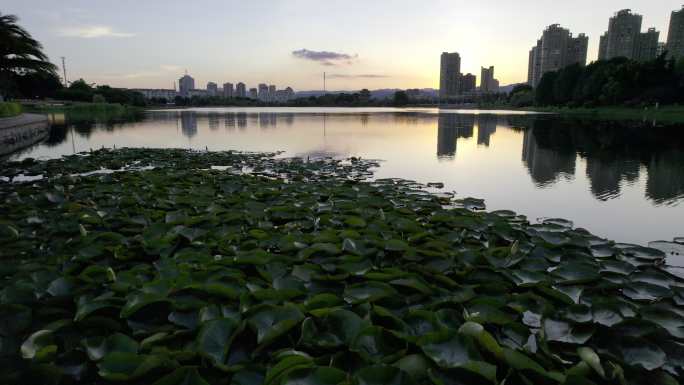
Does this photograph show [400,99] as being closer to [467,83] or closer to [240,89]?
[467,83]

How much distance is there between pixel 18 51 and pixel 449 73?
131564 mm

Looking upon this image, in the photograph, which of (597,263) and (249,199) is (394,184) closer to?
(249,199)

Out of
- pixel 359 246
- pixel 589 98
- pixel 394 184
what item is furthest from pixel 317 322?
pixel 589 98

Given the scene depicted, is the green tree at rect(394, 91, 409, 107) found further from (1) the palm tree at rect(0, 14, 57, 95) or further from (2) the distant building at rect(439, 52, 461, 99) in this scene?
(1) the palm tree at rect(0, 14, 57, 95)

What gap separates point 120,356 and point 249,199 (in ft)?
8.85

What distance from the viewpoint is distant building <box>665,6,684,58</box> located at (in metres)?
59.0

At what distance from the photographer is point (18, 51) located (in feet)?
30.2

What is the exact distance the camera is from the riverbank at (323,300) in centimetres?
143

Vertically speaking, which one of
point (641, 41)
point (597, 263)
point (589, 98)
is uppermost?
point (641, 41)

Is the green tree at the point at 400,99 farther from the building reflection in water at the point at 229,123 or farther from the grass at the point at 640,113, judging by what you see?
the building reflection in water at the point at 229,123

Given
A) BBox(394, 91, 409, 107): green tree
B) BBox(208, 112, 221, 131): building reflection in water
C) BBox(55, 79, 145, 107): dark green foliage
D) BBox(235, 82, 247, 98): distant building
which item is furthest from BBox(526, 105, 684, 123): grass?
BBox(235, 82, 247, 98): distant building

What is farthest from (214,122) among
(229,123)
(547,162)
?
(547,162)

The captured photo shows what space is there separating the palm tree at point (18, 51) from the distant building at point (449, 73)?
4998 inches

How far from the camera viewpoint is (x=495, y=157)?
9469mm
